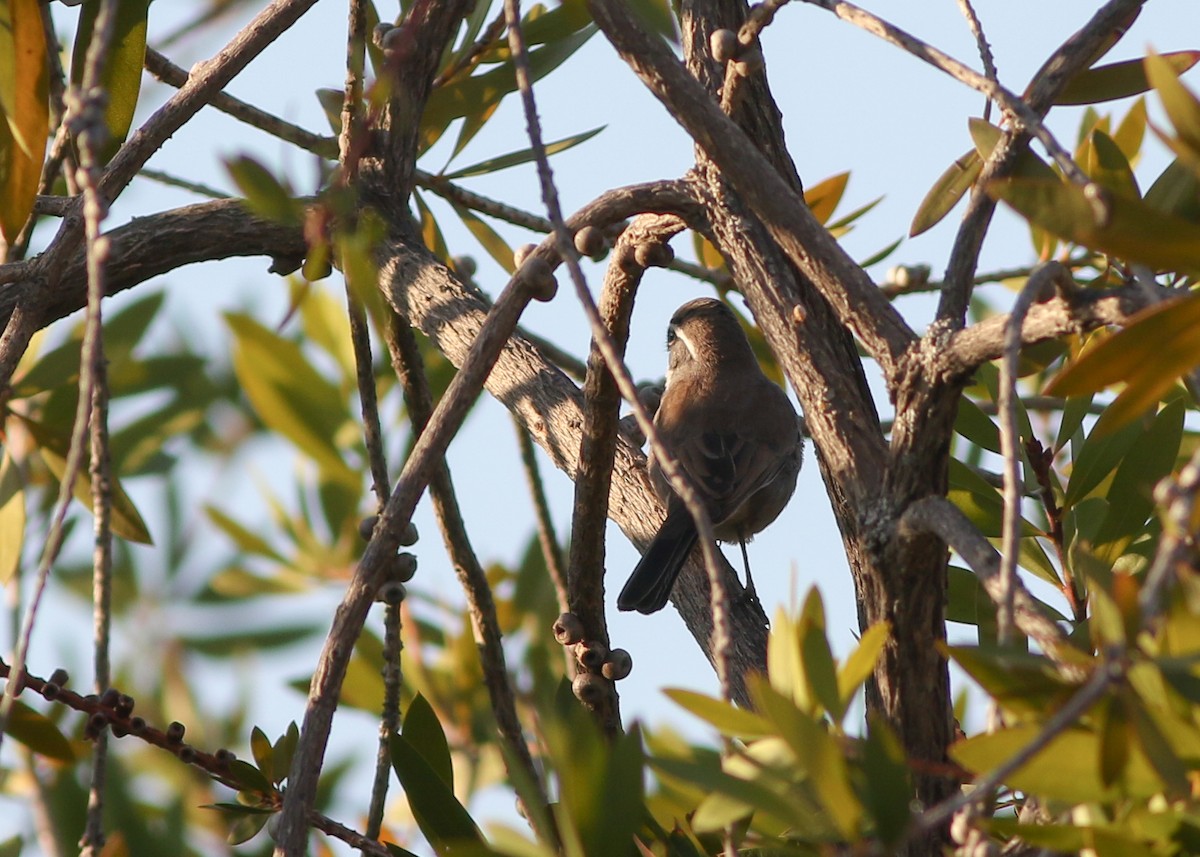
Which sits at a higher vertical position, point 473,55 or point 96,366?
point 473,55

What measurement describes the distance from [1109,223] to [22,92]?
5.78ft

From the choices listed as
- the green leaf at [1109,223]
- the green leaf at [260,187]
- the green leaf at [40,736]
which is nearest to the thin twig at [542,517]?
the green leaf at [40,736]

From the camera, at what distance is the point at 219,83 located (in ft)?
8.39

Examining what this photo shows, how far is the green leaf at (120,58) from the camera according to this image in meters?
2.60

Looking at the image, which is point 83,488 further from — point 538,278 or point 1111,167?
point 1111,167

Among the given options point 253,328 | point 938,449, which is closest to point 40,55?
point 253,328

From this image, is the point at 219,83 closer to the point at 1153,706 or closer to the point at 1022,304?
the point at 1022,304

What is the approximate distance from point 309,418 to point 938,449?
5.28 ft

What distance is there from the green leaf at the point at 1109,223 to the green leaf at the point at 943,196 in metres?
1.23

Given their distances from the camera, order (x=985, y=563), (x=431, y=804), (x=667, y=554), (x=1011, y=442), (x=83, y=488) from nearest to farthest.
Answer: (x=1011, y=442) < (x=985, y=563) < (x=431, y=804) < (x=83, y=488) < (x=667, y=554)

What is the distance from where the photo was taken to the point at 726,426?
5.41m

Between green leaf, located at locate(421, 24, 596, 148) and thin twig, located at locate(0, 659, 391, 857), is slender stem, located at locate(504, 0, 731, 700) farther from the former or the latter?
green leaf, located at locate(421, 24, 596, 148)

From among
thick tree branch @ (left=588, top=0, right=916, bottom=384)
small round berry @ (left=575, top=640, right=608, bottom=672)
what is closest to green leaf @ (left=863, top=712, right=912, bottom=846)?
thick tree branch @ (left=588, top=0, right=916, bottom=384)

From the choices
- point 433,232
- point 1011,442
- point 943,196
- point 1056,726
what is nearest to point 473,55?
point 433,232
